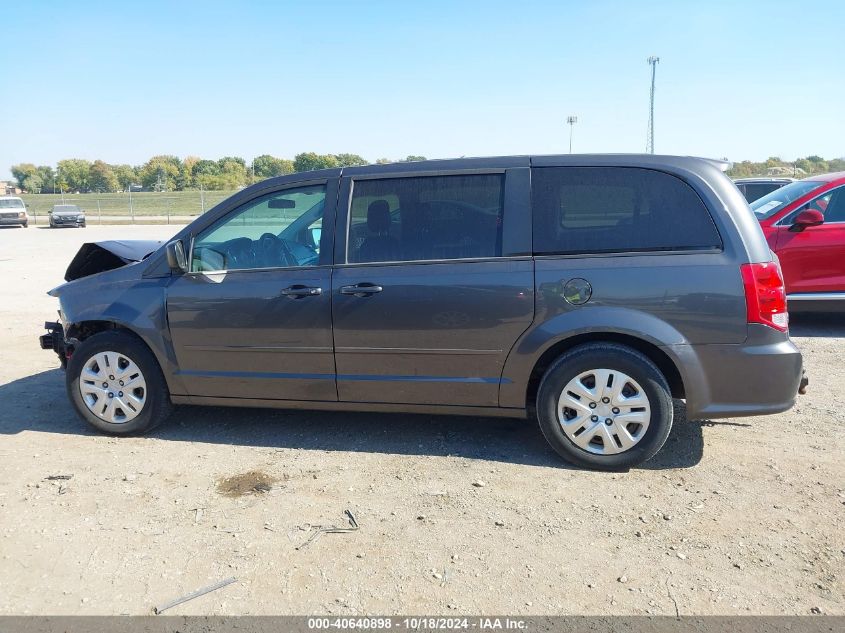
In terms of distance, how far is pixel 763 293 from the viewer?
3811mm

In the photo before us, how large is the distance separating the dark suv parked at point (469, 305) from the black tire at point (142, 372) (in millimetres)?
14

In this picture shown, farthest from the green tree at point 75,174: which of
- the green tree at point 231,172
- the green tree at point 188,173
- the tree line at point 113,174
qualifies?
the green tree at point 231,172

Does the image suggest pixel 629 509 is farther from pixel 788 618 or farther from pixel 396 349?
pixel 396 349

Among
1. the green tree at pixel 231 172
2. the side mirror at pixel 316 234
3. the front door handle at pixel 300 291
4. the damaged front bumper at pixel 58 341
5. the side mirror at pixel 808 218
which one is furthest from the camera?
the green tree at pixel 231 172

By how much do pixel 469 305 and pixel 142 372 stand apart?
2324 mm

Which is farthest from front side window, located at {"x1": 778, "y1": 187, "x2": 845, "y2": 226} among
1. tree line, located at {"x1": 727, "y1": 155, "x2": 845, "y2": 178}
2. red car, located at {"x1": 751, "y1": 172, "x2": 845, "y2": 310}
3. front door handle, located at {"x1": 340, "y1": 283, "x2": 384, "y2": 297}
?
tree line, located at {"x1": 727, "y1": 155, "x2": 845, "y2": 178}

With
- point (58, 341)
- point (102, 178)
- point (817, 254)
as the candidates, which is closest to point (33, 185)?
point (102, 178)

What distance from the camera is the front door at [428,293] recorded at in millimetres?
4086

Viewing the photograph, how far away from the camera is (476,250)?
4164 mm

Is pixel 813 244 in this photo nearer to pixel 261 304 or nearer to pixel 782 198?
pixel 782 198

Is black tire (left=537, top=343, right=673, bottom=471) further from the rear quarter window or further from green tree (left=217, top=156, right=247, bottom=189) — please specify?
green tree (left=217, top=156, right=247, bottom=189)

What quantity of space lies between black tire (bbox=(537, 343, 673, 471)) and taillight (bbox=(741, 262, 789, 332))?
2.04ft

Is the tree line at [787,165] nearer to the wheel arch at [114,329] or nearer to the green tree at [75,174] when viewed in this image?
the wheel arch at [114,329]

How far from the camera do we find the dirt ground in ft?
9.50
